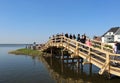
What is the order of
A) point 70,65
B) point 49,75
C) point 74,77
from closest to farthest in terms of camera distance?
point 74,77 < point 49,75 < point 70,65

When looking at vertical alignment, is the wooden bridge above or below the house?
below

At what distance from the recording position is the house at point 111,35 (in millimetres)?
93562

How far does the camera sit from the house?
93562 millimetres

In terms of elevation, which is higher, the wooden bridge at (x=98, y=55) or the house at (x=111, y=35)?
the house at (x=111, y=35)

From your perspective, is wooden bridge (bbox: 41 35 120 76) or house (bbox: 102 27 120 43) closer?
wooden bridge (bbox: 41 35 120 76)

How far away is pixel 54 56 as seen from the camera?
43844mm

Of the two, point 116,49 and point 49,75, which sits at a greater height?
point 116,49

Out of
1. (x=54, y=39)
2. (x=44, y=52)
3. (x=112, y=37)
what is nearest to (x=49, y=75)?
(x=54, y=39)

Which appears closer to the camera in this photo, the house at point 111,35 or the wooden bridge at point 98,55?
the wooden bridge at point 98,55

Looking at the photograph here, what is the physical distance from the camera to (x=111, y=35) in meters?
98.4

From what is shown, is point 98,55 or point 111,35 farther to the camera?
point 111,35

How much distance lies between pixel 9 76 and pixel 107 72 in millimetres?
10714

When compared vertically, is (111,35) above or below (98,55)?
above

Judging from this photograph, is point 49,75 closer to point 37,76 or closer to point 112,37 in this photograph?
point 37,76
